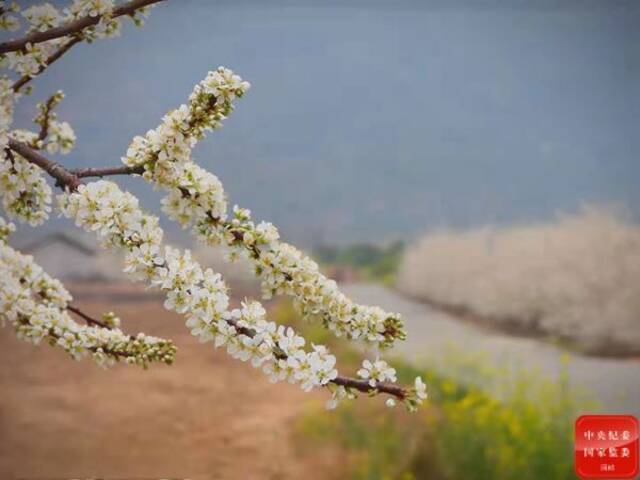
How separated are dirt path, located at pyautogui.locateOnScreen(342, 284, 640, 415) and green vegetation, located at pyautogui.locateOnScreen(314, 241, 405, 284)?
0.05 m

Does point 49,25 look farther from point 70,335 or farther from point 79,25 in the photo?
point 70,335

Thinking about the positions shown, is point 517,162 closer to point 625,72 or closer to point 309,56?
point 625,72

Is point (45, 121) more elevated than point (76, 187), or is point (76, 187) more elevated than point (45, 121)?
point (45, 121)

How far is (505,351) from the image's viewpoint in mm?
3047

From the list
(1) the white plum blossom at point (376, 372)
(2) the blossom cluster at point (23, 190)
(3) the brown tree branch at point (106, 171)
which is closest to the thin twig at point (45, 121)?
(2) the blossom cluster at point (23, 190)

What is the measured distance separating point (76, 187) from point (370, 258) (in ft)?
5.42

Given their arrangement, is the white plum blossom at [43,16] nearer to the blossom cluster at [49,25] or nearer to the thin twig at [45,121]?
the blossom cluster at [49,25]

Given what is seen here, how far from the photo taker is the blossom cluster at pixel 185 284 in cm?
139

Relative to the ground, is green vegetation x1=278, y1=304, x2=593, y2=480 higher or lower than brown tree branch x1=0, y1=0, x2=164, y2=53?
lower

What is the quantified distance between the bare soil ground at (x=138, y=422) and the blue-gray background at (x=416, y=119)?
2.05ft

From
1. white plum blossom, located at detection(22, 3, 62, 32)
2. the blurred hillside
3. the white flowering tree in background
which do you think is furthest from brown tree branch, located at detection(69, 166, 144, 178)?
the blurred hillside

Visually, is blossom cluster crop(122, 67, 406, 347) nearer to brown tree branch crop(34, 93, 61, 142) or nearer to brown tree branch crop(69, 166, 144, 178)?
brown tree branch crop(69, 166, 144, 178)

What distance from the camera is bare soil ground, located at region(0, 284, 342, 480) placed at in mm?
2842

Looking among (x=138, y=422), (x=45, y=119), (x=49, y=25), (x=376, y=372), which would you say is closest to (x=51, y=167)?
(x=49, y=25)
